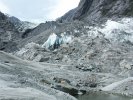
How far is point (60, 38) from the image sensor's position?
11231cm

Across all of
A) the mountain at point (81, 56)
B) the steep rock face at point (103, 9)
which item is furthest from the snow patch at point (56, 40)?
the steep rock face at point (103, 9)

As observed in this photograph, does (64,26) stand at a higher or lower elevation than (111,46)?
higher

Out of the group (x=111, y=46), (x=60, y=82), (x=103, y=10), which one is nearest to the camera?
(x=60, y=82)

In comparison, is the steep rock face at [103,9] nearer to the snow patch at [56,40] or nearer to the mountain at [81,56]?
the mountain at [81,56]

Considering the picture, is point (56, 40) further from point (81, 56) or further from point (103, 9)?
point (103, 9)

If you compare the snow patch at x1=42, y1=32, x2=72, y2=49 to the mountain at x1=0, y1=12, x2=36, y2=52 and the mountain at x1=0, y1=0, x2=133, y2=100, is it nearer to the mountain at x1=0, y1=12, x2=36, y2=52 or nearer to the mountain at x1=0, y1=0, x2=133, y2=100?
the mountain at x1=0, y1=0, x2=133, y2=100

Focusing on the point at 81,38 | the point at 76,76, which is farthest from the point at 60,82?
the point at 81,38

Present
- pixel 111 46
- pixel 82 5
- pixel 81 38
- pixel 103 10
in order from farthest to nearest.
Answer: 1. pixel 82 5
2. pixel 103 10
3. pixel 81 38
4. pixel 111 46

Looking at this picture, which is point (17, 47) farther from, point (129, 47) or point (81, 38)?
point (129, 47)

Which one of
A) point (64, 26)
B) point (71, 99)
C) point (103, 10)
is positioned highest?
point (103, 10)

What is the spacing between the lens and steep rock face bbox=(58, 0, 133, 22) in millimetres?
134125

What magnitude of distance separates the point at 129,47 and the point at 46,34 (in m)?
36.3

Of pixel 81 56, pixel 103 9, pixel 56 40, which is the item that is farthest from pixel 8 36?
pixel 81 56

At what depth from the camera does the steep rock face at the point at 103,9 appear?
440ft
